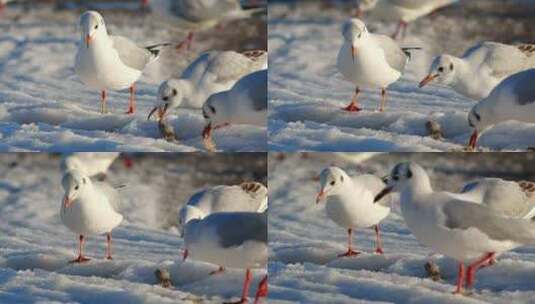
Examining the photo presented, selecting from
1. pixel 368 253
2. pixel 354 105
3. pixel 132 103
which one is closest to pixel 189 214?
pixel 368 253

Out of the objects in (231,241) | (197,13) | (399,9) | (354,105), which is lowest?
(231,241)

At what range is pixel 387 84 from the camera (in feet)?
21.5

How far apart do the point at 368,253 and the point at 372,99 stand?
1381 millimetres

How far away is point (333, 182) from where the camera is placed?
5691mm

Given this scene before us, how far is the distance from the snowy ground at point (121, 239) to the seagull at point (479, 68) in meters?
1.01

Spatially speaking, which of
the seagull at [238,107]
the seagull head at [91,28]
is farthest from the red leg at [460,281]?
the seagull head at [91,28]

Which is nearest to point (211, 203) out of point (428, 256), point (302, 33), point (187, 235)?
point (187, 235)

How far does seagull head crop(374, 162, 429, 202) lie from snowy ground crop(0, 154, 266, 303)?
676 mm


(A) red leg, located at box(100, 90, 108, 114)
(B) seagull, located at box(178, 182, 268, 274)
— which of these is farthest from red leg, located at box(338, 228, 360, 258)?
(A) red leg, located at box(100, 90, 108, 114)

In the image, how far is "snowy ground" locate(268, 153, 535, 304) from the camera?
197 inches

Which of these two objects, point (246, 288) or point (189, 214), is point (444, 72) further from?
point (246, 288)

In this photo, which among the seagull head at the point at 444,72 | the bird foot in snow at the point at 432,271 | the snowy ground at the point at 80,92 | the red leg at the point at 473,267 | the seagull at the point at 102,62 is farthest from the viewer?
the seagull at the point at 102,62

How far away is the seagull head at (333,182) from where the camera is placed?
5.69 metres

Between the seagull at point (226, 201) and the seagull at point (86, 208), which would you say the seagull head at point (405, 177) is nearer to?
the seagull at point (226, 201)
